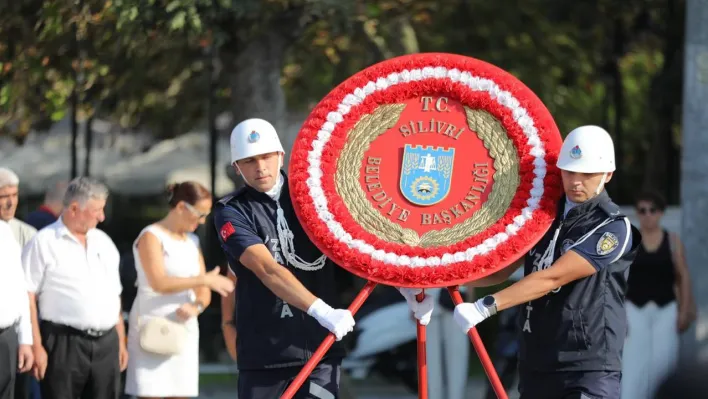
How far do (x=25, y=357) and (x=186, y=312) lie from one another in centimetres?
115

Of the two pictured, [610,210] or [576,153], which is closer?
[576,153]

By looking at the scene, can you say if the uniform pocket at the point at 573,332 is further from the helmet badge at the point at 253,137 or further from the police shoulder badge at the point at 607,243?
the helmet badge at the point at 253,137

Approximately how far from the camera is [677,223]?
1109 cm

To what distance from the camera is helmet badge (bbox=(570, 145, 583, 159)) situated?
5.93 meters

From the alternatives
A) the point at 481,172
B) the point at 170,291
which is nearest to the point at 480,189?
the point at 481,172

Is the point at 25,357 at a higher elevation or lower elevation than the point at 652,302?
lower

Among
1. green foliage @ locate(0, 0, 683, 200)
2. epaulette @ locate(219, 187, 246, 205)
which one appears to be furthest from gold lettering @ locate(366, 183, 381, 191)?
green foliage @ locate(0, 0, 683, 200)

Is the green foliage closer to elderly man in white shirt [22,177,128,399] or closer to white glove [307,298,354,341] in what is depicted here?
elderly man in white shirt [22,177,128,399]

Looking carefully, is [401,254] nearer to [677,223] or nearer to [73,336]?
[73,336]

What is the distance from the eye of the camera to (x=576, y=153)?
5.93 meters

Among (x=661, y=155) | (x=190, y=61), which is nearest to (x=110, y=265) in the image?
(x=190, y=61)

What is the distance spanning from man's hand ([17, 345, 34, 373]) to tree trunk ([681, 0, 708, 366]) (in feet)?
15.0

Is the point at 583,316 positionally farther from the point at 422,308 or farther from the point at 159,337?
the point at 159,337

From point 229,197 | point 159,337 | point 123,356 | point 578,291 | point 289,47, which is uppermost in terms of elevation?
point 289,47
